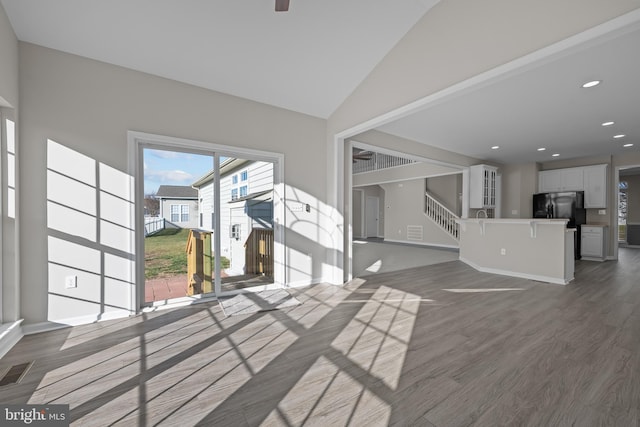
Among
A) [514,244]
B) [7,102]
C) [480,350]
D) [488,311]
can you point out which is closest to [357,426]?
[480,350]

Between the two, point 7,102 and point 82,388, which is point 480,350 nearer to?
point 82,388

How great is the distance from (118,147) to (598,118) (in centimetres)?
714

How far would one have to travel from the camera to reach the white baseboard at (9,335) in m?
2.31

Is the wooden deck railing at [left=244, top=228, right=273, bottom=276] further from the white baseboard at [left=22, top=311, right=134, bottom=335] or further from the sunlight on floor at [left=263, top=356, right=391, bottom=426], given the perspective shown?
the sunlight on floor at [left=263, top=356, right=391, bottom=426]

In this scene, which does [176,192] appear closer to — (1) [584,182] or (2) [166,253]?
(2) [166,253]

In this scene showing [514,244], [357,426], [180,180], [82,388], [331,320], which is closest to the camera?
[357,426]

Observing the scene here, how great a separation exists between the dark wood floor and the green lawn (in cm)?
54

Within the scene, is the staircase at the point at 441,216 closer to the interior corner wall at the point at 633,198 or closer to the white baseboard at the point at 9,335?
the interior corner wall at the point at 633,198

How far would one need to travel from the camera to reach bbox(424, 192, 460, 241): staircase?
9078 millimetres

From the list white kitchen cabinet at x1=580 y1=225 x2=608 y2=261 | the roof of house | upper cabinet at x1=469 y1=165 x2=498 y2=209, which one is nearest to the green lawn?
the roof of house

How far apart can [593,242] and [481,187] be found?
307 centimetres

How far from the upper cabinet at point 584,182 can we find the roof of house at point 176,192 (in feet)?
31.2

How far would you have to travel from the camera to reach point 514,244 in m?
5.21

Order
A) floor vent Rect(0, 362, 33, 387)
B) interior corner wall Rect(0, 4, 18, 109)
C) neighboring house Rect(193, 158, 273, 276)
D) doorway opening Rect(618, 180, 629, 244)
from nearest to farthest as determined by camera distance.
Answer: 1. floor vent Rect(0, 362, 33, 387)
2. interior corner wall Rect(0, 4, 18, 109)
3. neighboring house Rect(193, 158, 273, 276)
4. doorway opening Rect(618, 180, 629, 244)
